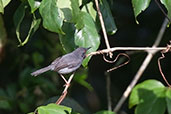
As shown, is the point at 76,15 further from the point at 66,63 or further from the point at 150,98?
the point at 150,98

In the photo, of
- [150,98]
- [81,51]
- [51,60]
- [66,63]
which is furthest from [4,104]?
[150,98]

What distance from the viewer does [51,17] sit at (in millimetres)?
2213

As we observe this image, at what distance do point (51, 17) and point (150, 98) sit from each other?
992 millimetres

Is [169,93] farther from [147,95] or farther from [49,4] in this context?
[49,4]

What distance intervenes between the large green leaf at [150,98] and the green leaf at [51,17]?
3.02 ft

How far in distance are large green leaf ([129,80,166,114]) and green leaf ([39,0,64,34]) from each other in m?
0.92

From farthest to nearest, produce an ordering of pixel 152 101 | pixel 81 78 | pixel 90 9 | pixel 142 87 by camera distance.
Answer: pixel 81 78 → pixel 142 87 → pixel 152 101 → pixel 90 9

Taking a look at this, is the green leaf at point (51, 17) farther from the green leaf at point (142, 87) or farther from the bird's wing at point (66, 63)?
the green leaf at point (142, 87)

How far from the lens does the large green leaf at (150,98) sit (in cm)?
269

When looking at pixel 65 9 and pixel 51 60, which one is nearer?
pixel 65 9

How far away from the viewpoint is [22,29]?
279 cm

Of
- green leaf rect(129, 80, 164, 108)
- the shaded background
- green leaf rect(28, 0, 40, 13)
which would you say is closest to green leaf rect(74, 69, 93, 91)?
the shaded background

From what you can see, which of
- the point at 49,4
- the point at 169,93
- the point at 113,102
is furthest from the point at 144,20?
the point at 49,4

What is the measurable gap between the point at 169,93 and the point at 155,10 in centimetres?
190
